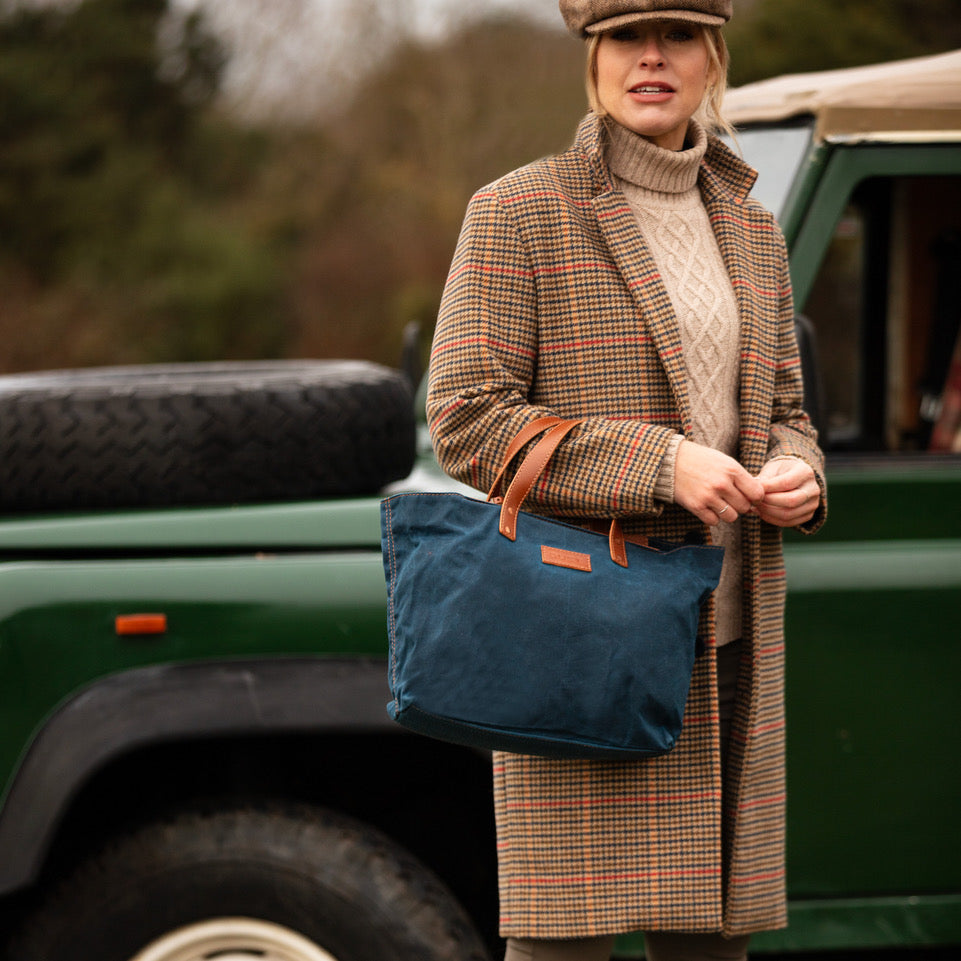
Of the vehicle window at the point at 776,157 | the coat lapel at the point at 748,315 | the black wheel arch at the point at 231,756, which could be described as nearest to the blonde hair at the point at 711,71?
the coat lapel at the point at 748,315

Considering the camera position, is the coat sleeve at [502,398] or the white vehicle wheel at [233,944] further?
the white vehicle wheel at [233,944]

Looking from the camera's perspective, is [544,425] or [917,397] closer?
[544,425]

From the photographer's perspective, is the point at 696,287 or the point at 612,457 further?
the point at 696,287

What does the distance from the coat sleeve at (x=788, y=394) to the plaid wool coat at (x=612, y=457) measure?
0.03 feet

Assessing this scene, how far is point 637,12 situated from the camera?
1.64 metres

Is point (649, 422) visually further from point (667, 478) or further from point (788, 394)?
point (788, 394)

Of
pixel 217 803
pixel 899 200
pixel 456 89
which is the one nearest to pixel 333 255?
pixel 456 89

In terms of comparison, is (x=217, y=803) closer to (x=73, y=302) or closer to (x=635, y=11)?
(x=635, y=11)

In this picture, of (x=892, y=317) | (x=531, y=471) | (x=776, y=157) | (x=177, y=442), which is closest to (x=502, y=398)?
(x=531, y=471)

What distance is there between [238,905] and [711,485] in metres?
1.09

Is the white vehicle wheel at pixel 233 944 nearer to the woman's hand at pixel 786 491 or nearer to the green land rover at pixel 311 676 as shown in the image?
the green land rover at pixel 311 676

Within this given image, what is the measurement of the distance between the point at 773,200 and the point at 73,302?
46.6 ft

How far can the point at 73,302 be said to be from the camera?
15070mm

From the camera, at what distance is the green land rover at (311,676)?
1965 mm
